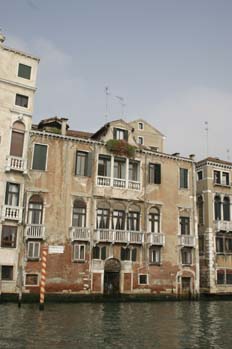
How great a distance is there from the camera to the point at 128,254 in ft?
86.4

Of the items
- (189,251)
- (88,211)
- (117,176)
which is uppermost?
(117,176)

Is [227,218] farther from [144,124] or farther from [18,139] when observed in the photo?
[18,139]

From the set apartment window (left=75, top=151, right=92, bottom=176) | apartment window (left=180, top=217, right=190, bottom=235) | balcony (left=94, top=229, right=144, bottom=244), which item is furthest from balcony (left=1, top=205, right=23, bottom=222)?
apartment window (left=180, top=217, right=190, bottom=235)

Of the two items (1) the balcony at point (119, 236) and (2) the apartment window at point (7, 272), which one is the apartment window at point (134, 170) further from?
(2) the apartment window at point (7, 272)

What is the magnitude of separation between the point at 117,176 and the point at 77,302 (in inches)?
334

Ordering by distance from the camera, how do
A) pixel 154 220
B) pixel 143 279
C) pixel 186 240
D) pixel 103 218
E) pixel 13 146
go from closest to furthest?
pixel 13 146, pixel 103 218, pixel 143 279, pixel 154 220, pixel 186 240

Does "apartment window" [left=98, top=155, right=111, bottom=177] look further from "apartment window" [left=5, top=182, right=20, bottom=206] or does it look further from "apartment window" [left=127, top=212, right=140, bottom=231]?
"apartment window" [left=5, top=182, right=20, bottom=206]

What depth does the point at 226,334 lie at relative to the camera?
12945 millimetres

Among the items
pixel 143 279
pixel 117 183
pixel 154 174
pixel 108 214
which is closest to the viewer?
pixel 108 214

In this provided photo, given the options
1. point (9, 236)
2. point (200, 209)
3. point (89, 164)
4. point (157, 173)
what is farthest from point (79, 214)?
point (200, 209)

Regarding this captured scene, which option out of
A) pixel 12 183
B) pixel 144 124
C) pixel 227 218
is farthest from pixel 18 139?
pixel 227 218

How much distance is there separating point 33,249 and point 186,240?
10.9 meters

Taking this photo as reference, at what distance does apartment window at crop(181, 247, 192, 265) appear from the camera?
28438 mm

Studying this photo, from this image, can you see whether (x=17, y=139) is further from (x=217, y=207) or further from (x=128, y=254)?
(x=217, y=207)
